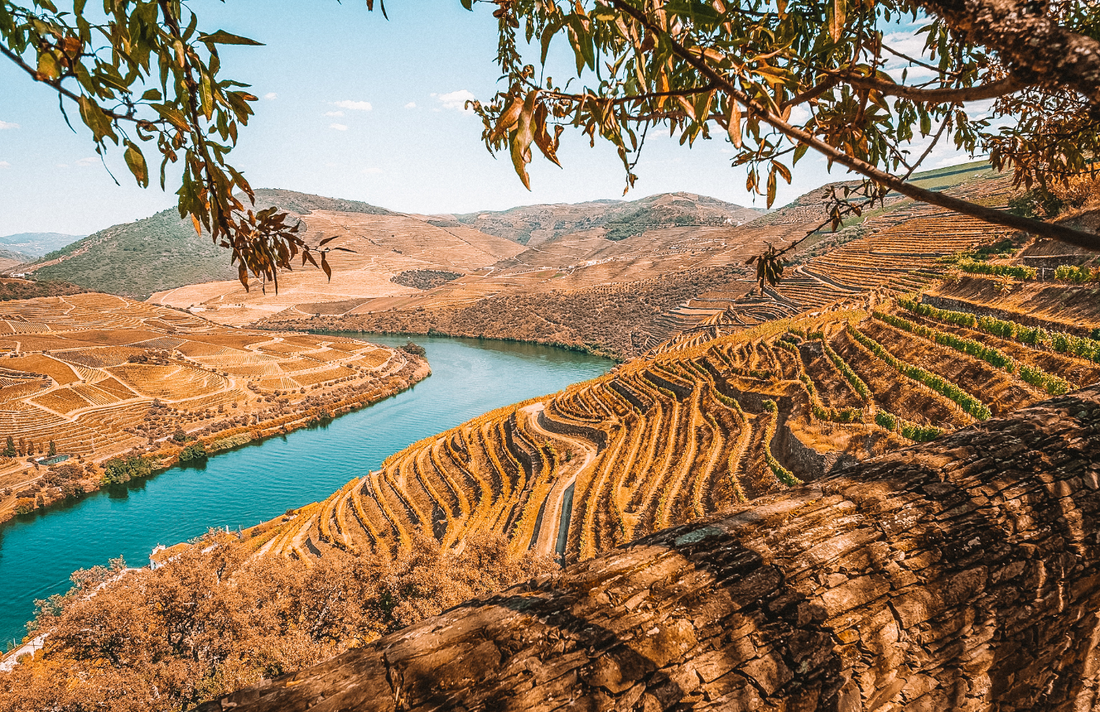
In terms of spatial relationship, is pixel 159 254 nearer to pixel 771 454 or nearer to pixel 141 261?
pixel 141 261

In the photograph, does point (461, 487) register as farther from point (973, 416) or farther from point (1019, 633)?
point (1019, 633)

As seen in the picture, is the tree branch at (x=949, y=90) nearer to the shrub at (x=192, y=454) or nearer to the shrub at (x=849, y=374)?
the shrub at (x=849, y=374)

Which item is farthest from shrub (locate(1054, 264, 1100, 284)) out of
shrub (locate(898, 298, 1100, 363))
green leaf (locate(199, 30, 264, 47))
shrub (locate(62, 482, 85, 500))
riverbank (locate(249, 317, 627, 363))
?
riverbank (locate(249, 317, 627, 363))

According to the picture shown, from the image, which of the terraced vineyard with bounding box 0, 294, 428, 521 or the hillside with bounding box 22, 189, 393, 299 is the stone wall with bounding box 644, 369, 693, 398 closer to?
the terraced vineyard with bounding box 0, 294, 428, 521

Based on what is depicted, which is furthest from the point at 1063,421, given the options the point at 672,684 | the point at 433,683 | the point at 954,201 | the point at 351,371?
the point at 351,371

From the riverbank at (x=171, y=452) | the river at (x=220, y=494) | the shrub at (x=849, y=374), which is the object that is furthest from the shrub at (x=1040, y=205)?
the riverbank at (x=171, y=452)
